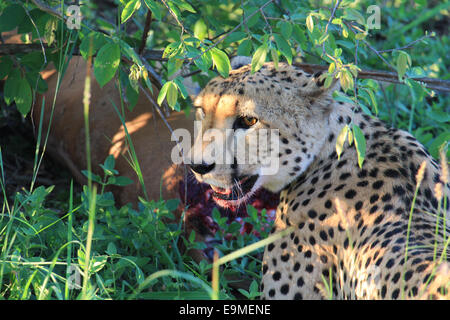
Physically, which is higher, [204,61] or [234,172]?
[204,61]

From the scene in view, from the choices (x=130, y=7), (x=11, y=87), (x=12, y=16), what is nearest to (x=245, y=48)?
(x=130, y=7)

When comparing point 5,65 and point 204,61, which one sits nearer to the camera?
point 204,61

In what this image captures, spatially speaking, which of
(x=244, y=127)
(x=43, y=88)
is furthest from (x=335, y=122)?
(x=43, y=88)

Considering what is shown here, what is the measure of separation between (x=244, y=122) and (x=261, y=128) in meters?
0.08

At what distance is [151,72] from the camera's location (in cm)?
311

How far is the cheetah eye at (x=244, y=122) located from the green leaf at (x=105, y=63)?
22.2 inches

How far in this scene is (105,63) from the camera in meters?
2.46

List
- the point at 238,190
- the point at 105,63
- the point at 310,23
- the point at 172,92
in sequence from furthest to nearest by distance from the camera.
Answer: the point at 238,190, the point at 105,63, the point at 172,92, the point at 310,23

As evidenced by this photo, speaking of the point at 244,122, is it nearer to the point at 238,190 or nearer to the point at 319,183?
the point at 238,190

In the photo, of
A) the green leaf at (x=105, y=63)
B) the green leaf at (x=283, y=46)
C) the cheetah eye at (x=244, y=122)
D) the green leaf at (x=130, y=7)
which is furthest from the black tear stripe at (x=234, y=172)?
the green leaf at (x=130, y=7)

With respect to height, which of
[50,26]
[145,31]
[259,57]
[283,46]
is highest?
[145,31]

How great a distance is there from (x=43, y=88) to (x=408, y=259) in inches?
82.1

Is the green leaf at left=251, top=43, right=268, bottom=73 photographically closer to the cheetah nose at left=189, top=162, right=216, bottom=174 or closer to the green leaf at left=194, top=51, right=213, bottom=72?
the green leaf at left=194, top=51, right=213, bottom=72

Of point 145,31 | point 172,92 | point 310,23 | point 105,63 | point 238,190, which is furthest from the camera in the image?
point 145,31
